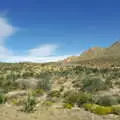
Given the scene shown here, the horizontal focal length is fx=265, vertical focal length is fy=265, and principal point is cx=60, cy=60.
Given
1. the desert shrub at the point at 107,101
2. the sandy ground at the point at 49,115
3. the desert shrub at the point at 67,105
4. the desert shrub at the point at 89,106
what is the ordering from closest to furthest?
the sandy ground at the point at 49,115 < the desert shrub at the point at 89,106 < the desert shrub at the point at 67,105 < the desert shrub at the point at 107,101

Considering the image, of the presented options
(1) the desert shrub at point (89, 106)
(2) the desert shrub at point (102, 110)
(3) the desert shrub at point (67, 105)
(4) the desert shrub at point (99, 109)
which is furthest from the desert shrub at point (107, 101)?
(3) the desert shrub at point (67, 105)

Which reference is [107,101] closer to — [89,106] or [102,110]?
[89,106]

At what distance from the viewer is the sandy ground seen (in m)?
13.1

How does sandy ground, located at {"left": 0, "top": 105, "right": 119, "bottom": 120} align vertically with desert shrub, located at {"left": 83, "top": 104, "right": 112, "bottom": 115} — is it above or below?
below

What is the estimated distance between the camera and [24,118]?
1289 cm

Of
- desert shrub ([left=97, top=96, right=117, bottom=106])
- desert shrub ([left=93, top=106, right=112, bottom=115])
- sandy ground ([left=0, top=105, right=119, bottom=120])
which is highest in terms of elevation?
desert shrub ([left=97, top=96, right=117, bottom=106])

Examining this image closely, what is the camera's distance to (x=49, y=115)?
1368cm

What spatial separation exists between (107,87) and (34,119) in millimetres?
11285

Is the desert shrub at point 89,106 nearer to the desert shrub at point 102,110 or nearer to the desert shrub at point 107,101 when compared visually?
the desert shrub at point 102,110

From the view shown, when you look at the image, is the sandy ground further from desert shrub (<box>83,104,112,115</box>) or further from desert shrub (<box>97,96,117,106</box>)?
desert shrub (<box>97,96,117,106</box>)

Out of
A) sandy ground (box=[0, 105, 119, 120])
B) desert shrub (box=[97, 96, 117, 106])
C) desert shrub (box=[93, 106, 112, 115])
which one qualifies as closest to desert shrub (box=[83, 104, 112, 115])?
desert shrub (box=[93, 106, 112, 115])

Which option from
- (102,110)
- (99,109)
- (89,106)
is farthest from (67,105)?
(102,110)

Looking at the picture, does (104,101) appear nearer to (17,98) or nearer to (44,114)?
(44,114)

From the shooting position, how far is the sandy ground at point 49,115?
1308 cm
